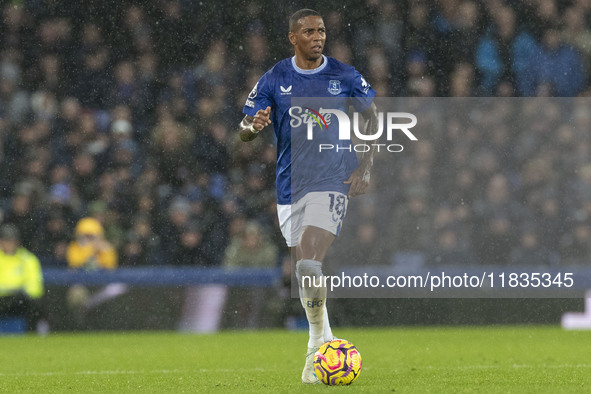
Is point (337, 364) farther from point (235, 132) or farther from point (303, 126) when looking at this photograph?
point (235, 132)

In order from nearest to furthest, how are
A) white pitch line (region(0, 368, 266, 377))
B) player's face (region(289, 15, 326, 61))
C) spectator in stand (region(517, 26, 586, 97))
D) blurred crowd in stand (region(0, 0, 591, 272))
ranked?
1. player's face (region(289, 15, 326, 61))
2. white pitch line (region(0, 368, 266, 377))
3. blurred crowd in stand (region(0, 0, 591, 272))
4. spectator in stand (region(517, 26, 586, 97))

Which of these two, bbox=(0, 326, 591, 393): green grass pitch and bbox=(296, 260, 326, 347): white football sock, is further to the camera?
bbox=(0, 326, 591, 393): green grass pitch

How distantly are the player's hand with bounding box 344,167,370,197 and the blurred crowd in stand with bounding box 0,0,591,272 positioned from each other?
3.39m

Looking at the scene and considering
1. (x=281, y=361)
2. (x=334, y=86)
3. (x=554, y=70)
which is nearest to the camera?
(x=334, y=86)

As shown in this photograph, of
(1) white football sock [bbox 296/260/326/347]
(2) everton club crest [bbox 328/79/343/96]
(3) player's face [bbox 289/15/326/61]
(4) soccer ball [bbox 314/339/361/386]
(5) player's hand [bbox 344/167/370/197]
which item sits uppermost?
(3) player's face [bbox 289/15/326/61]

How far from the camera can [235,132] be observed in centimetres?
1282

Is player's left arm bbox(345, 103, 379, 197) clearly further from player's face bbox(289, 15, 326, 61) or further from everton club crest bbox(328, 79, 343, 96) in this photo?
player's face bbox(289, 15, 326, 61)

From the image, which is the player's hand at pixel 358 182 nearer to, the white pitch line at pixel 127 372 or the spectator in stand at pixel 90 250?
the white pitch line at pixel 127 372

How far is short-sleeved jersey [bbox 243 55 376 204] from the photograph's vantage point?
20.6 feet

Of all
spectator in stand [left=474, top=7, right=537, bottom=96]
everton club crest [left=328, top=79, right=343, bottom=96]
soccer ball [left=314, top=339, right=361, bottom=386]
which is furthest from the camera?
spectator in stand [left=474, top=7, right=537, bottom=96]

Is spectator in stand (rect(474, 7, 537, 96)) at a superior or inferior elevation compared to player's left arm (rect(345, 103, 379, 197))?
superior

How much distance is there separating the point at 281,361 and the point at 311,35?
2.67m

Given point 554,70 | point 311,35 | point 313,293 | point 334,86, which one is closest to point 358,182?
point 334,86

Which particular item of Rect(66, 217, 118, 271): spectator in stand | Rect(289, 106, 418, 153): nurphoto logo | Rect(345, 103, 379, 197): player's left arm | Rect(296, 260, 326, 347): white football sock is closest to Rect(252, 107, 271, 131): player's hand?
Rect(289, 106, 418, 153): nurphoto logo
